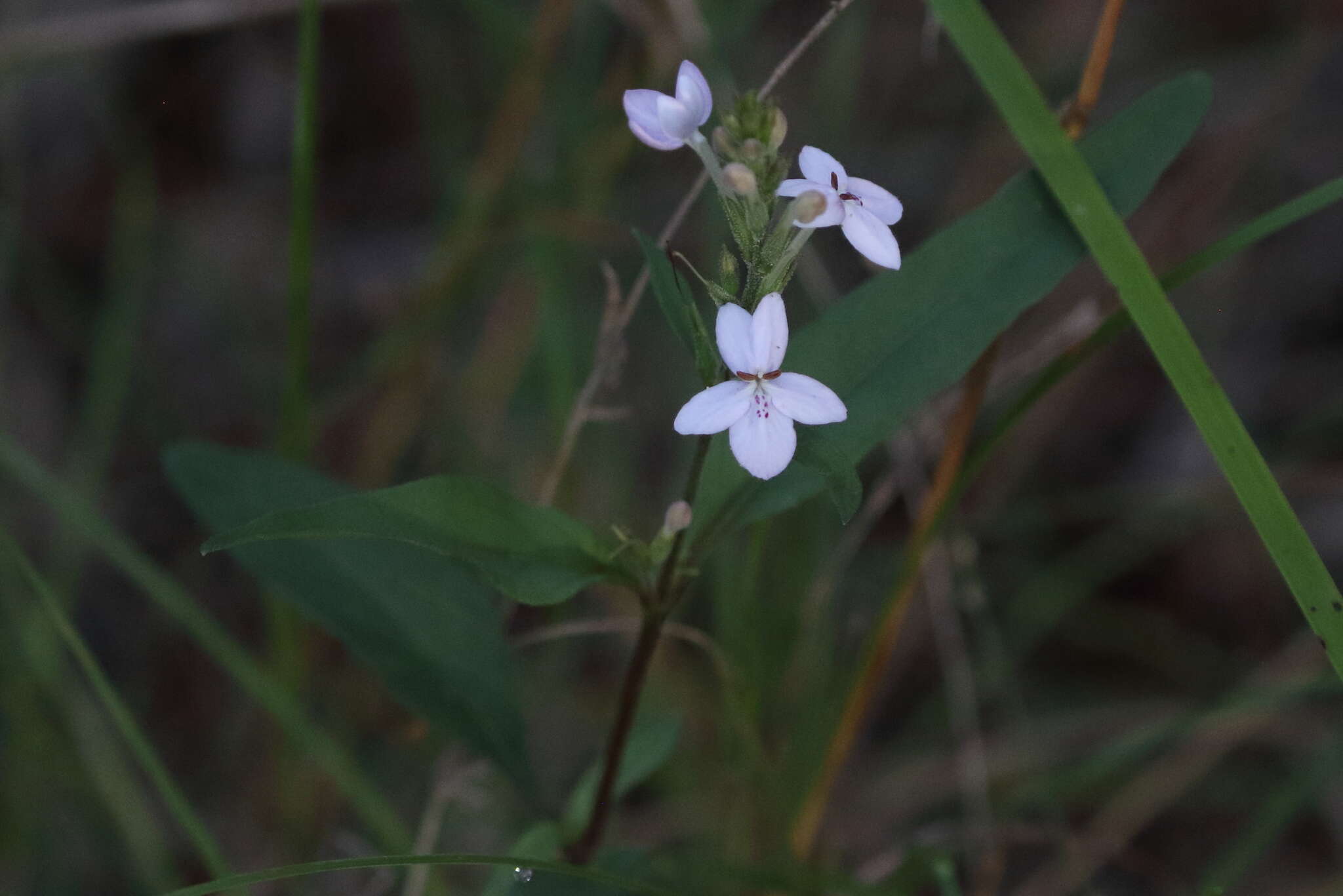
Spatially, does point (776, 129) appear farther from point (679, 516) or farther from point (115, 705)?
point (115, 705)

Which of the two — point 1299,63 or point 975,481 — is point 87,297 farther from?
point 1299,63

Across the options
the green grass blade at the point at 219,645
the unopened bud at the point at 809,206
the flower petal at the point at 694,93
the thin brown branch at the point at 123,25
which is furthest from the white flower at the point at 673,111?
the thin brown branch at the point at 123,25

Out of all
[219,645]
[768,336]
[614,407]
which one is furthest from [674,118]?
[614,407]

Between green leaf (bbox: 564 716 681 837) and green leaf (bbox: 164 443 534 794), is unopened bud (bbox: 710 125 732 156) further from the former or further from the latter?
green leaf (bbox: 564 716 681 837)

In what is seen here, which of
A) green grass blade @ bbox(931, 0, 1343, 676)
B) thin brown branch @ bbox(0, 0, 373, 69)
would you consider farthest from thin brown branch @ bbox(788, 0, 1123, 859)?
thin brown branch @ bbox(0, 0, 373, 69)

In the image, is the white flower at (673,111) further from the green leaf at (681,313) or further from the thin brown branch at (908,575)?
the thin brown branch at (908,575)
